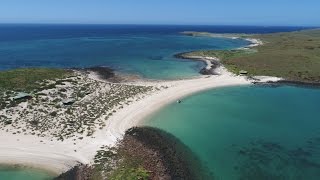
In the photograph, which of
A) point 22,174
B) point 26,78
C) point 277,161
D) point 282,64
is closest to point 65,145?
point 22,174

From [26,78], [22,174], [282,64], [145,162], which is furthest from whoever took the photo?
[282,64]

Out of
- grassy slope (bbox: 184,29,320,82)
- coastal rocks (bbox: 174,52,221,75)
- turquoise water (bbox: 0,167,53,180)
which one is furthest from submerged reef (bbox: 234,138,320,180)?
coastal rocks (bbox: 174,52,221,75)

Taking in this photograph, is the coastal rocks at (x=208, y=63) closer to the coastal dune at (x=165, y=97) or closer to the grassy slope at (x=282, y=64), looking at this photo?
the coastal dune at (x=165, y=97)

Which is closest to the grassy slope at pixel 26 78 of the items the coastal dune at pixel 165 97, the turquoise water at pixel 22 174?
the coastal dune at pixel 165 97

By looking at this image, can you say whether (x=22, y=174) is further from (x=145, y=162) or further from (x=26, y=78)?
(x=26, y=78)

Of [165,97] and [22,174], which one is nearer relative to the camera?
[22,174]

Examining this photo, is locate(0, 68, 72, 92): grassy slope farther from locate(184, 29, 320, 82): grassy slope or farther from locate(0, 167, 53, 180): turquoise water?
locate(184, 29, 320, 82): grassy slope

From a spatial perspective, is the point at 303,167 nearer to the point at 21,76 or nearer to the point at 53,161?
the point at 53,161
